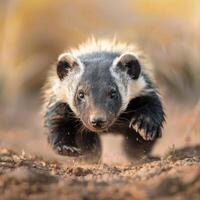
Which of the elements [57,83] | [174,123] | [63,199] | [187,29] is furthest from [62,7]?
[63,199]

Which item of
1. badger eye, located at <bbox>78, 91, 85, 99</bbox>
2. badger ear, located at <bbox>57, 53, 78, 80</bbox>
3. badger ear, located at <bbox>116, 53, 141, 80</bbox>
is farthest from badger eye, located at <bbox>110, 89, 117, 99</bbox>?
badger ear, located at <bbox>57, 53, 78, 80</bbox>

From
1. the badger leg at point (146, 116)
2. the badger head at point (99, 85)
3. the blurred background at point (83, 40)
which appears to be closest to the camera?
the badger head at point (99, 85)

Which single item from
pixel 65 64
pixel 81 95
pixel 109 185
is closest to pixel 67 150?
pixel 81 95

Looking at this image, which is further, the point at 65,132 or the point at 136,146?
the point at 136,146

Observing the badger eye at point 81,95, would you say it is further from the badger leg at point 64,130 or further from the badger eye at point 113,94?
the badger leg at point 64,130

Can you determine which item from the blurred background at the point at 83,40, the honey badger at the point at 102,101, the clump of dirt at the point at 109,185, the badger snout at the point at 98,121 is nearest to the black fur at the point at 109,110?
the honey badger at the point at 102,101

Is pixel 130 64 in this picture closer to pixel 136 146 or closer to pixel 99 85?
pixel 99 85
